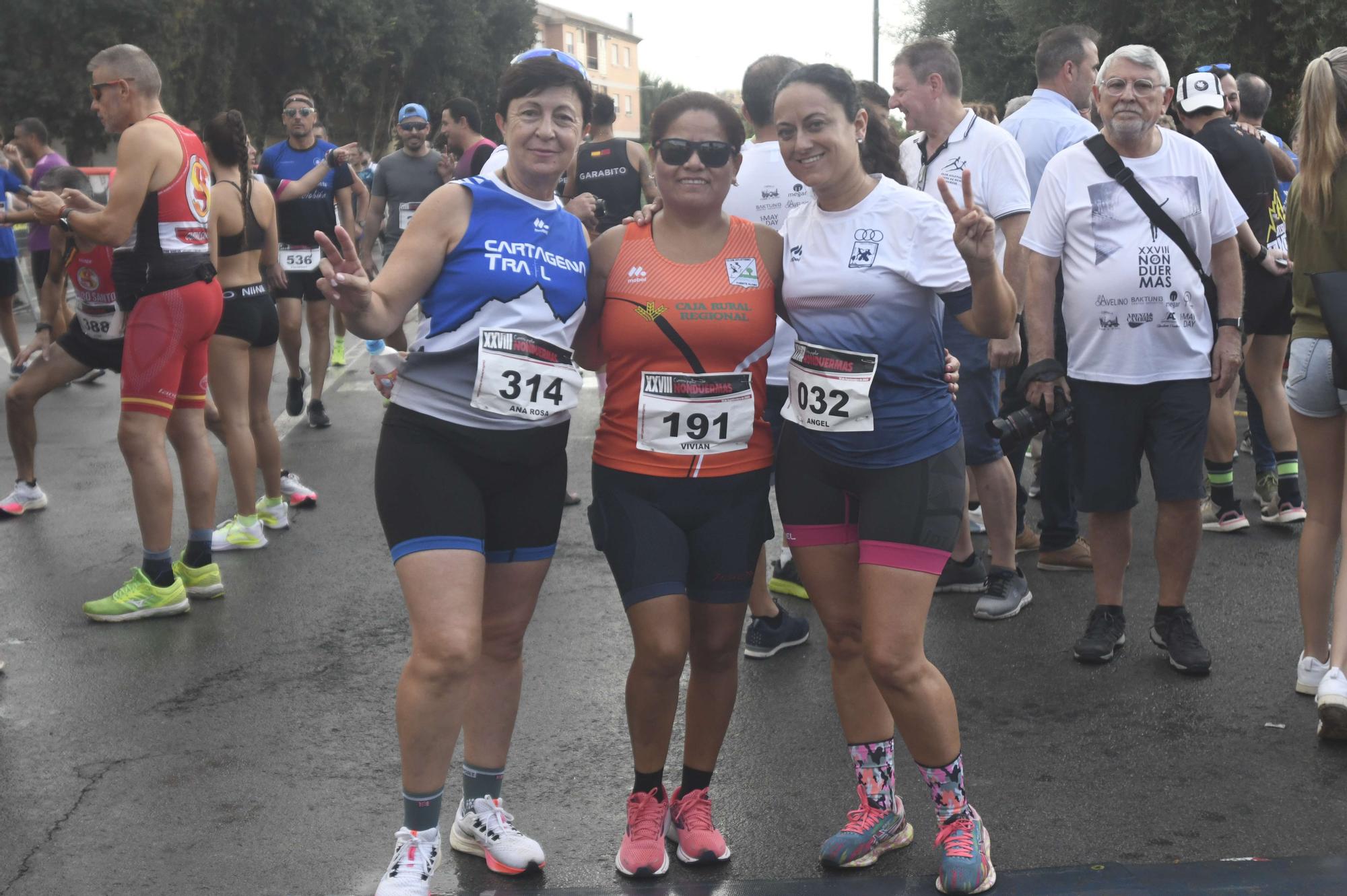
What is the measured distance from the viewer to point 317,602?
6.11 metres

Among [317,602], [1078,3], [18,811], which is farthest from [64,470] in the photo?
[1078,3]

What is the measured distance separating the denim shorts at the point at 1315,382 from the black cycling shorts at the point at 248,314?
444cm

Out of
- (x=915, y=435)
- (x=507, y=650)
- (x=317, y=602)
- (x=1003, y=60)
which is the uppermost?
(x=1003, y=60)

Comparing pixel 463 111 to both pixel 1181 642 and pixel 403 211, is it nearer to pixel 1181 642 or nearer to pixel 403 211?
pixel 403 211

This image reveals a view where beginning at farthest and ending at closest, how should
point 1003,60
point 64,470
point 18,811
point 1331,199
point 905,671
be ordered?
1. point 1003,60
2. point 64,470
3. point 1331,199
4. point 18,811
5. point 905,671

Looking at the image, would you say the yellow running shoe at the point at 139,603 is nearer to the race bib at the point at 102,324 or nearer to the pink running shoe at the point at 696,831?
the race bib at the point at 102,324

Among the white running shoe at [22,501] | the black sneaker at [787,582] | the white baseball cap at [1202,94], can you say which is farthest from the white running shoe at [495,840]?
the white baseball cap at [1202,94]

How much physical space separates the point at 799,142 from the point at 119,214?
3.18 metres

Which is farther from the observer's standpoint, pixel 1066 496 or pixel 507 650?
pixel 1066 496

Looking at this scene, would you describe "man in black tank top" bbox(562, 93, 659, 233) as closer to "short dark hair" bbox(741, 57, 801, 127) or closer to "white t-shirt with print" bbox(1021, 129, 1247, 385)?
"short dark hair" bbox(741, 57, 801, 127)

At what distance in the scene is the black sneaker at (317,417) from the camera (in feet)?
33.2

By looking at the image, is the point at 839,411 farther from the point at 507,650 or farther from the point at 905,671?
the point at 507,650

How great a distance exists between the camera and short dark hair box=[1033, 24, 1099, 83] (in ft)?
21.7

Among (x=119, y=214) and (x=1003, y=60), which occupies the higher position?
(x=1003, y=60)
